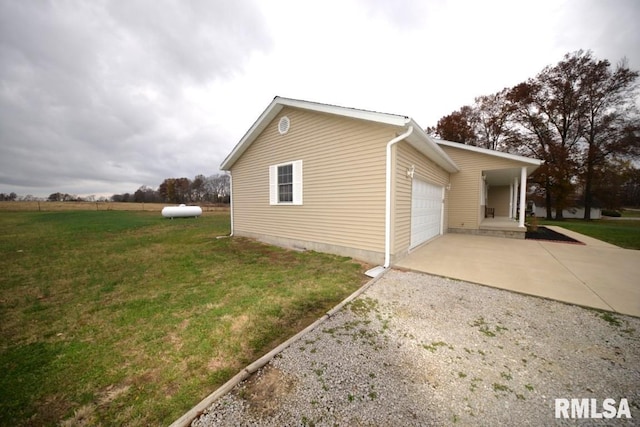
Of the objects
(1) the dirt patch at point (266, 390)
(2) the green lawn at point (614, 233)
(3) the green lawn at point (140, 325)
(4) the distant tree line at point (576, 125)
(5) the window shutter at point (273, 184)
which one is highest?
(4) the distant tree line at point (576, 125)

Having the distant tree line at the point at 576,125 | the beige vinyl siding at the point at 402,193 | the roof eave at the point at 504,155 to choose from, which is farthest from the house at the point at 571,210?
the beige vinyl siding at the point at 402,193

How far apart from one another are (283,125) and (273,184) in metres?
2.10

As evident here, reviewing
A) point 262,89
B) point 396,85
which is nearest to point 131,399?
point 262,89

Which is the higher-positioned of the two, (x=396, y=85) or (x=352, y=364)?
(x=396, y=85)

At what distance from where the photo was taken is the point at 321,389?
189 centimetres

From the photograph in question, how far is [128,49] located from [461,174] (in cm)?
1519

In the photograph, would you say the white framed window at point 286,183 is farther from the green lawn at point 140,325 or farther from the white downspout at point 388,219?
the white downspout at point 388,219

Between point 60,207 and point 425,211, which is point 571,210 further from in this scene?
point 60,207

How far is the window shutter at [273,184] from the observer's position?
8.04 m

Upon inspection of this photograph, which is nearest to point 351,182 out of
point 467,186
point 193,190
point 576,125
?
point 467,186

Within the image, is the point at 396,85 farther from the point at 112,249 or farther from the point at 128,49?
the point at 112,249

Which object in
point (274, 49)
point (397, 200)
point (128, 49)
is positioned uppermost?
point (274, 49)

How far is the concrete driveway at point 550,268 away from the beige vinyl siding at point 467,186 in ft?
8.77

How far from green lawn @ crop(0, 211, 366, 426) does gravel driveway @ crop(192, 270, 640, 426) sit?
1.65 feet
